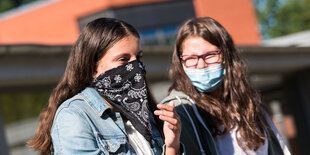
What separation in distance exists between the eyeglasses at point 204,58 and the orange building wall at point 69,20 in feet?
77.6

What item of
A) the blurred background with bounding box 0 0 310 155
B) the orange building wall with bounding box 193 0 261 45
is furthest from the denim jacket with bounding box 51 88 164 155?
the orange building wall with bounding box 193 0 261 45

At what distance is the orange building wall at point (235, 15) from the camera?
93.1ft

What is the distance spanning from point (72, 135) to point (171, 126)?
546mm

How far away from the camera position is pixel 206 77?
3.88 metres

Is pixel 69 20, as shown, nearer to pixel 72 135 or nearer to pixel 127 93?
pixel 127 93

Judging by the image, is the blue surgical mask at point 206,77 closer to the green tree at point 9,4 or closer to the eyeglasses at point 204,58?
the eyeglasses at point 204,58

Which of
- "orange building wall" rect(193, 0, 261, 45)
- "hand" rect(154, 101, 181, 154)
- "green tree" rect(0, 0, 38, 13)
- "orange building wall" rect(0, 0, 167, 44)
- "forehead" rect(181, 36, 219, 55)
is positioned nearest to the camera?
"hand" rect(154, 101, 181, 154)

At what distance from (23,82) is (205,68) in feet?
18.9

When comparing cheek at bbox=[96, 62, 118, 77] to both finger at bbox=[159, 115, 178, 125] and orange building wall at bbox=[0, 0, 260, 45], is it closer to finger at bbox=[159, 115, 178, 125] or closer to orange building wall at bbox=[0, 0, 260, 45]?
finger at bbox=[159, 115, 178, 125]

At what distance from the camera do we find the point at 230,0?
29.4 metres

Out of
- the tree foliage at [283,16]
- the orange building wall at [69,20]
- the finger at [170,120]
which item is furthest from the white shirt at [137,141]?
the tree foliage at [283,16]

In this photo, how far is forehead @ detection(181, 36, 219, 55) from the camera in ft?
12.7

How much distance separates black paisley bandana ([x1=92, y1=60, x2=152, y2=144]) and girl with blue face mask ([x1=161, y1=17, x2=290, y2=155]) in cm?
67

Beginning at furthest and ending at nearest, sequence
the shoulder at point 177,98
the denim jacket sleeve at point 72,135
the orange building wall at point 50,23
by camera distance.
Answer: the orange building wall at point 50,23 → the shoulder at point 177,98 → the denim jacket sleeve at point 72,135
